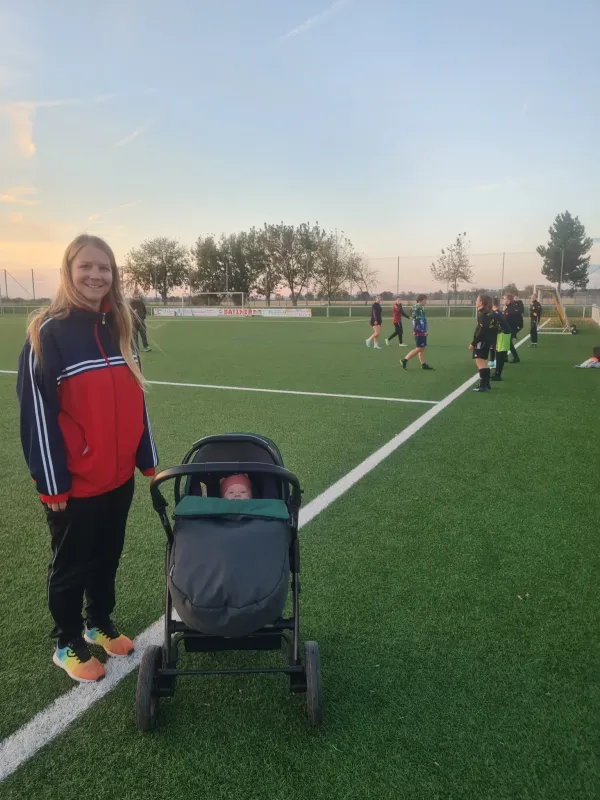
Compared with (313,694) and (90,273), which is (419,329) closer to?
(90,273)

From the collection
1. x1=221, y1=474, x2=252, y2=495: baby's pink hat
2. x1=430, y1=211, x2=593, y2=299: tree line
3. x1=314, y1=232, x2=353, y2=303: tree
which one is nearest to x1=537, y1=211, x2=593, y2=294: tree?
x1=430, y1=211, x2=593, y2=299: tree line

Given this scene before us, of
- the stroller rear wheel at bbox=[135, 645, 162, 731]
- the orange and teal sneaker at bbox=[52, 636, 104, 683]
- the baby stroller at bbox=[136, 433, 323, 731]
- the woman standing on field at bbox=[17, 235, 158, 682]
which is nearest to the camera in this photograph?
the baby stroller at bbox=[136, 433, 323, 731]

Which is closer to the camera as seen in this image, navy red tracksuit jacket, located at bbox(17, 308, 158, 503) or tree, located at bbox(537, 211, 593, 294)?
navy red tracksuit jacket, located at bbox(17, 308, 158, 503)

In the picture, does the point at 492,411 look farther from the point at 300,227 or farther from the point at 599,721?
the point at 300,227

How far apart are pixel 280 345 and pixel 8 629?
1745cm

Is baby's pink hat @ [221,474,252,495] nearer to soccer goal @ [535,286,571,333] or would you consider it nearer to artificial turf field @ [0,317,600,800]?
artificial turf field @ [0,317,600,800]

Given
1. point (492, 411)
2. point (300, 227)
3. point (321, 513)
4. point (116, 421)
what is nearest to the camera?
point (116, 421)

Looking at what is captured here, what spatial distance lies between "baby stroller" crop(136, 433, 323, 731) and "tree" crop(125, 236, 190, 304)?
79.7m

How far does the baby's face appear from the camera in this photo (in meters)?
2.69

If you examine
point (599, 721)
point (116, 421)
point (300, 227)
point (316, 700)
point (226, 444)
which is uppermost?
point (300, 227)

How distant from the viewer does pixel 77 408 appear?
2.40 meters

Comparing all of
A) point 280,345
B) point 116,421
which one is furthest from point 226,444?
point 280,345

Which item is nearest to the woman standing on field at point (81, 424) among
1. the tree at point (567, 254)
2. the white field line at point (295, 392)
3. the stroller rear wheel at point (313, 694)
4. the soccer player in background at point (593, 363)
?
the stroller rear wheel at point (313, 694)

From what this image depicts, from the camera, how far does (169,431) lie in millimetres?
7180
